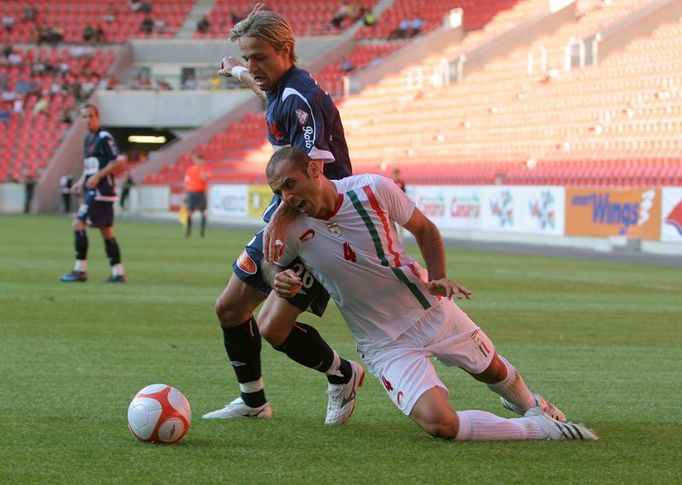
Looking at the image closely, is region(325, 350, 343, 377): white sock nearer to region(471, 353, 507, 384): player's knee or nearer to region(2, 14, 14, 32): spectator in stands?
region(471, 353, 507, 384): player's knee

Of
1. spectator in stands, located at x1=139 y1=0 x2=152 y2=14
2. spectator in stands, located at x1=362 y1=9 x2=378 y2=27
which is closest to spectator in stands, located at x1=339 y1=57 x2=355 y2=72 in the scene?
spectator in stands, located at x1=362 y1=9 x2=378 y2=27

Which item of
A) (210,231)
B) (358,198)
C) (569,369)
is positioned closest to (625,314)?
(569,369)

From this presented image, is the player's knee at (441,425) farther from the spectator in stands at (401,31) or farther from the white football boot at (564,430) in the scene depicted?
the spectator in stands at (401,31)

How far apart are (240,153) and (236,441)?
39.5 m

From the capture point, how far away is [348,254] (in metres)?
5.53

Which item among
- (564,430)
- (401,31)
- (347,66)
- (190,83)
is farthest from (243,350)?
(190,83)

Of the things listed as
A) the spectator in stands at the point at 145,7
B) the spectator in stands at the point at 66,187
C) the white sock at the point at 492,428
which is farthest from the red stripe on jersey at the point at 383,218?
the spectator in stands at the point at 145,7

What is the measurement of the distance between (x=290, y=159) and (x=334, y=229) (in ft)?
1.51

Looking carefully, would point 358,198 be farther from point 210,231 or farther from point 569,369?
point 210,231

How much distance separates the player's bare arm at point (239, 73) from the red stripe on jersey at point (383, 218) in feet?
3.58

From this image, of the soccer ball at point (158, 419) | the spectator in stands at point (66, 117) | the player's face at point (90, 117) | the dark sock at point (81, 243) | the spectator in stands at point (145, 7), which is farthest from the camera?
the spectator in stands at point (145, 7)

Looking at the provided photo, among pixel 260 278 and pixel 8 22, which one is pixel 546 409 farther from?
pixel 8 22

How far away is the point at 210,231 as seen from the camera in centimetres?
3284

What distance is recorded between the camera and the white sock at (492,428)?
17.8 feet
